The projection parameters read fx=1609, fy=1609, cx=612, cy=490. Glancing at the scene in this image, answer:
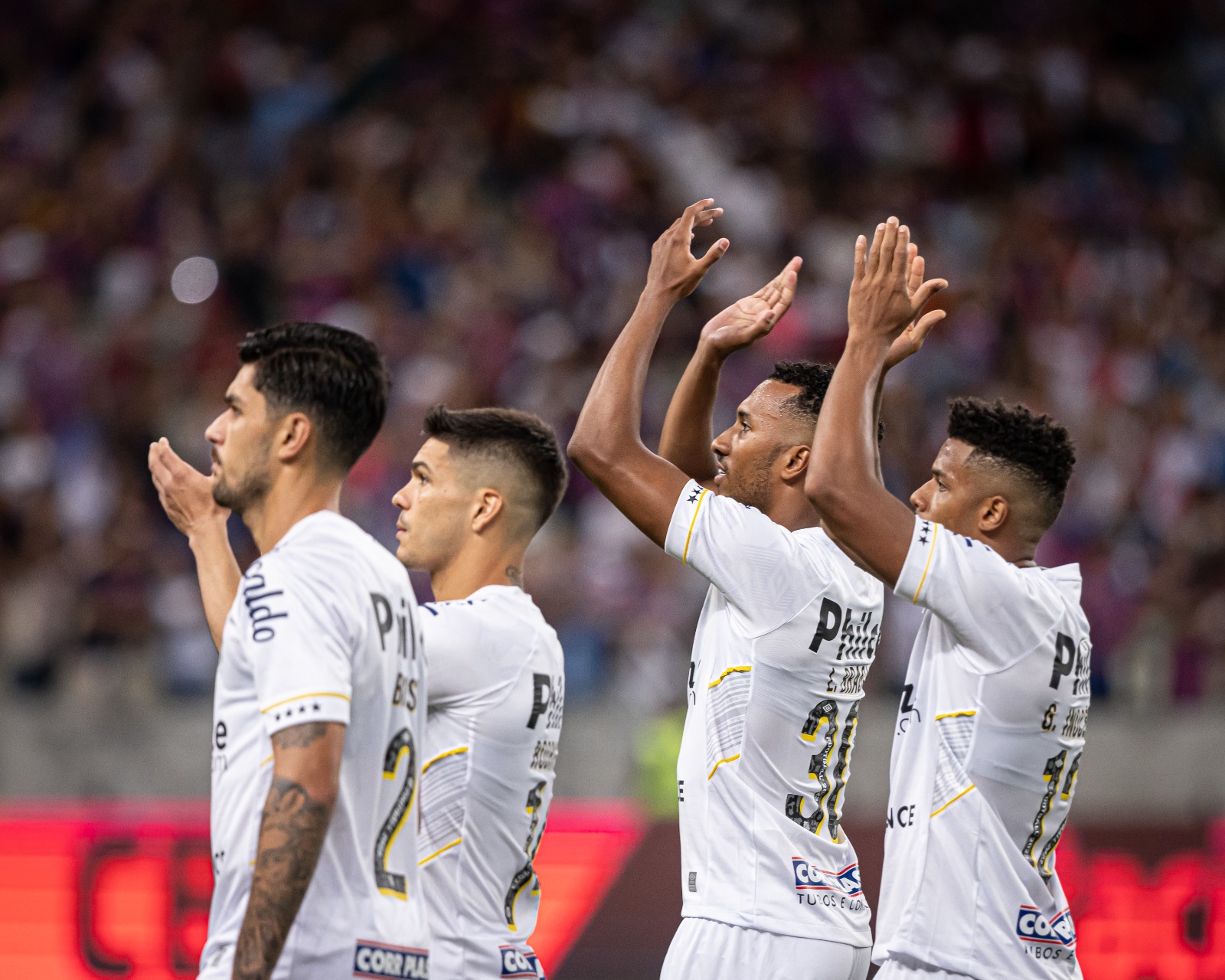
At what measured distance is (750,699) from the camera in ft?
17.0

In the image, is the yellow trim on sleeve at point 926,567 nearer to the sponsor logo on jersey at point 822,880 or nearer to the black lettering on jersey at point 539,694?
the sponsor logo on jersey at point 822,880

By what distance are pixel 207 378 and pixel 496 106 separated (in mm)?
4508

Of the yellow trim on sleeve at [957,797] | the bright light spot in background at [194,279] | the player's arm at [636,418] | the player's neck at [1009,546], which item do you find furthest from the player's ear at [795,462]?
the bright light spot in background at [194,279]

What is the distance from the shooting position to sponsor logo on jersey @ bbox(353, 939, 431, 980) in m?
3.68

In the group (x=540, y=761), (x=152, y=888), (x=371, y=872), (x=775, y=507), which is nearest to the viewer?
(x=371, y=872)

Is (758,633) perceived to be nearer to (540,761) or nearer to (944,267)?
(540,761)

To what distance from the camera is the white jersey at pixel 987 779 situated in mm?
4746

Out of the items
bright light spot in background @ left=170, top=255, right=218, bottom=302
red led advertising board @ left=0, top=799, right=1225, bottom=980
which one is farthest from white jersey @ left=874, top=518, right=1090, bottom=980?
bright light spot in background @ left=170, top=255, right=218, bottom=302

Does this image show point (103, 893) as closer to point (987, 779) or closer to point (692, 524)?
point (692, 524)

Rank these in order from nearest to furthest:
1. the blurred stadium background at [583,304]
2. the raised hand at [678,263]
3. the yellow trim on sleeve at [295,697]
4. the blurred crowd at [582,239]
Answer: the yellow trim on sleeve at [295,697] < the raised hand at [678,263] < the blurred stadium background at [583,304] < the blurred crowd at [582,239]

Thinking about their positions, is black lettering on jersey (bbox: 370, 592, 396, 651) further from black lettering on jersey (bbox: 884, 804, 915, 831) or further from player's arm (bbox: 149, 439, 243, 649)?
black lettering on jersey (bbox: 884, 804, 915, 831)

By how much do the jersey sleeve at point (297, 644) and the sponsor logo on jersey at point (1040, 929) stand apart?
2.29 meters

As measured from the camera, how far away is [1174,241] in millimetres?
16297

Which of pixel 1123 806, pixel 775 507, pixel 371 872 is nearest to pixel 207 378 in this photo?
pixel 1123 806
